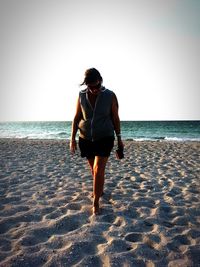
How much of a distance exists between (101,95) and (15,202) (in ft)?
7.36

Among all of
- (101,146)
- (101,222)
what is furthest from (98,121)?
(101,222)

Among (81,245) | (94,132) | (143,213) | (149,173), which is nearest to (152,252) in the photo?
(81,245)

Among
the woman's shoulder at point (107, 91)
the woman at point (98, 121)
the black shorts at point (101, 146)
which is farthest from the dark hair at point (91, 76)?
the black shorts at point (101, 146)

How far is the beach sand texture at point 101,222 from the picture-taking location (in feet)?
8.73

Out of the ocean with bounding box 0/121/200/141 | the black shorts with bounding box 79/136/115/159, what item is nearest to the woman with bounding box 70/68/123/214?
the black shorts with bounding box 79/136/115/159

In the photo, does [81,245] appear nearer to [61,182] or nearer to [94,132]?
[94,132]

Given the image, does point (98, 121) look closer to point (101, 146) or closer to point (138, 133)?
point (101, 146)

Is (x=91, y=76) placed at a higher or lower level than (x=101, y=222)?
higher

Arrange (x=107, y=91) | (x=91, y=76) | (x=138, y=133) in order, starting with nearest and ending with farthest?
(x=91, y=76)
(x=107, y=91)
(x=138, y=133)

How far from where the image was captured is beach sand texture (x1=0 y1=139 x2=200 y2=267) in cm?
266

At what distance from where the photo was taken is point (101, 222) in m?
3.48

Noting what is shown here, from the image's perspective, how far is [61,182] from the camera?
5793mm

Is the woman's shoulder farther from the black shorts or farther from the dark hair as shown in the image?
the black shorts

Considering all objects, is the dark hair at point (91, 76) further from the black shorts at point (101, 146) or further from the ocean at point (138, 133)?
the ocean at point (138, 133)
